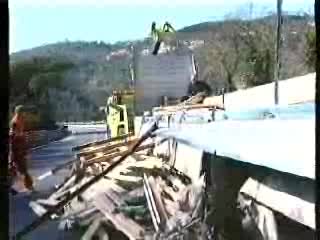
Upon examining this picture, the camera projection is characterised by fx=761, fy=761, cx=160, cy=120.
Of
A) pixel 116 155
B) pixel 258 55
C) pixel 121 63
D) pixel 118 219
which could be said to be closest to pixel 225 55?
Result: pixel 258 55

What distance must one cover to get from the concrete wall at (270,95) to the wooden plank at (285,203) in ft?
0.80

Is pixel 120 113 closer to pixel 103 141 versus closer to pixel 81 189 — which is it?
pixel 103 141

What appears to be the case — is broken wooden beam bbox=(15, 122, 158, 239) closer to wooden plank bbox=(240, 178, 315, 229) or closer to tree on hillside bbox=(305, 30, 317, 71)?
wooden plank bbox=(240, 178, 315, 229)

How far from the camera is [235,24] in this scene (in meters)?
2.40

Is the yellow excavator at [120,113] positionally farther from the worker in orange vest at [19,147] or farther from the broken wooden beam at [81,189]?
the worker in orange vest at [19,147]

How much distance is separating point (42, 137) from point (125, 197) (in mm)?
316

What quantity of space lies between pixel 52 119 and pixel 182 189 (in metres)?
0.46

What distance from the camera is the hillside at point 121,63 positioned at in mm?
2342

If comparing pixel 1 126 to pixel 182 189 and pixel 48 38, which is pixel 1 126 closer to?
pixel 48 38

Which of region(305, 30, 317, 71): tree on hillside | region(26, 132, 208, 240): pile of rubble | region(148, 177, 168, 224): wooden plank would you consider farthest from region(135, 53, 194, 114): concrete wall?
region(305, 30, 317, 71): tree on hillside

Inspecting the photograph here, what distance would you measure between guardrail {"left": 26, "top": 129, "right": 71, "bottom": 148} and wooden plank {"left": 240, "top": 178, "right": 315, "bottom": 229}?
61 centimetres

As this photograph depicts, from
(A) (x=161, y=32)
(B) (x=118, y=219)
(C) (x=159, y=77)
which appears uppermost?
(A) (x=161, y=32)

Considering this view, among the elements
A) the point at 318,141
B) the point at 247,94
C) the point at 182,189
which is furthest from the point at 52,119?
the point at 318,141

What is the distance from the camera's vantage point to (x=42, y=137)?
2.33m
